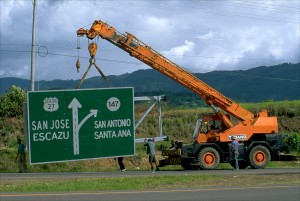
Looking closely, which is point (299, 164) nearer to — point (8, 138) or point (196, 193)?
point (196, 193)

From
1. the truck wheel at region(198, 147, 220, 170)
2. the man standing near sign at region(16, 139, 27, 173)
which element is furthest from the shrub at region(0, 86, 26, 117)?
the truck wheel at region(198, 147, 220, 170)

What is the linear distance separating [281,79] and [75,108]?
548 ft

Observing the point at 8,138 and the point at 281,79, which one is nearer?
the point at 8,138

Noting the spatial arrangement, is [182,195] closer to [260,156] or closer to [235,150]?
[235,150]

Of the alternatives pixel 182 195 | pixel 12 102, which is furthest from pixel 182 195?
pixel 12 102

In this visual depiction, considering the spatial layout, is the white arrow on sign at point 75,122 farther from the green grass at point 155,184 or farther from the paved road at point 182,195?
the green grass at point 155,184

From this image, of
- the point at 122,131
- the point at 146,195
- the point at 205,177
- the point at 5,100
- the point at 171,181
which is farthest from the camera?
the point at 5,100

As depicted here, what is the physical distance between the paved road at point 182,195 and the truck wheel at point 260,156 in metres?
12.6

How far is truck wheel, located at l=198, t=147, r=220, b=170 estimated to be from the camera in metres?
29.7

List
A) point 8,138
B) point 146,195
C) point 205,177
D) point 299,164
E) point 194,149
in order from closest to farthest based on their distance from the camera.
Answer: point 146,195, point 205,177, point 194,149, point 299,164, point 8,138

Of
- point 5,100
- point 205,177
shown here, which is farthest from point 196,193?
point 5,100

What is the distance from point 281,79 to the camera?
7008 inches

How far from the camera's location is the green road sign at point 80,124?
16062 mm

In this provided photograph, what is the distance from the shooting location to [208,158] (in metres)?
29.8
